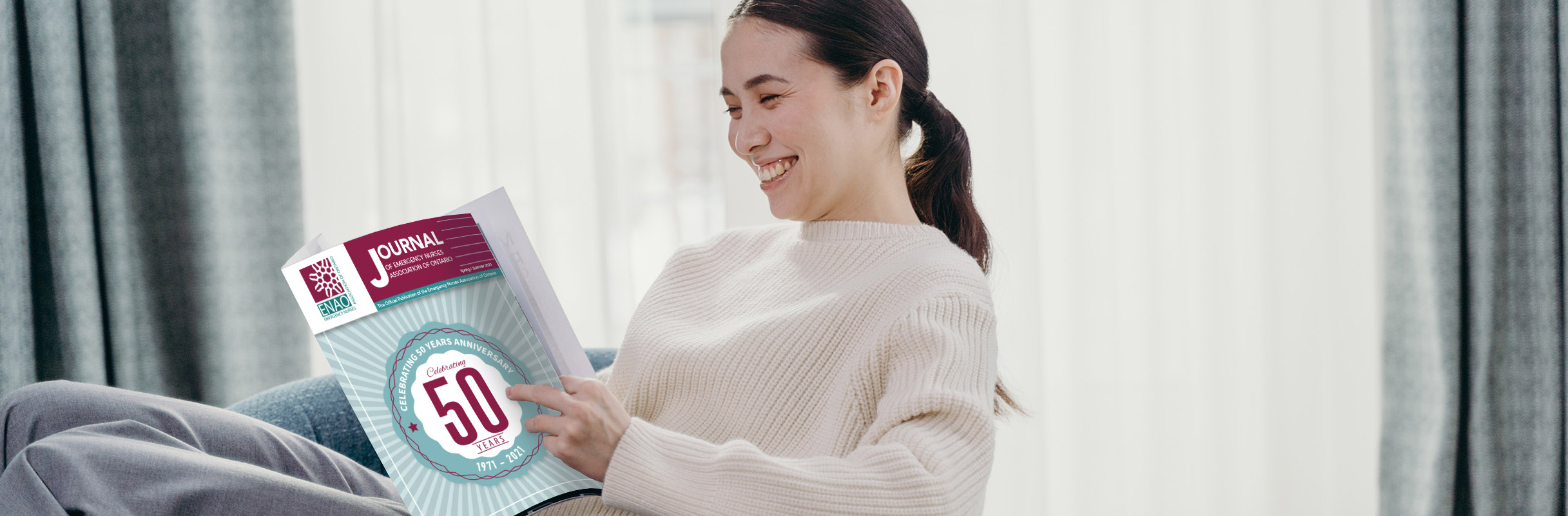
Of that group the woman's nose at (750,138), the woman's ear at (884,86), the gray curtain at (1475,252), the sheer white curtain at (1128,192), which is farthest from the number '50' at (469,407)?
the gray curtain at (1475,252)

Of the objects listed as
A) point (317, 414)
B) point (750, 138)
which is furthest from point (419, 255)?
point (317, 414)

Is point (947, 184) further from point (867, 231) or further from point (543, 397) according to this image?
point (543, 397)

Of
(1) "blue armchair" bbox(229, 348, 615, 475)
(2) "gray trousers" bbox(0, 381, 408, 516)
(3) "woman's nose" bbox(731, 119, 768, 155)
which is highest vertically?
(3) "woman's nose" bbox(731, 119, 768, 155)

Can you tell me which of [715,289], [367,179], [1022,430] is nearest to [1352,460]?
[1022,430]

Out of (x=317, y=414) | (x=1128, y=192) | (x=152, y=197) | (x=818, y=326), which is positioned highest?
(x=152, y=197)

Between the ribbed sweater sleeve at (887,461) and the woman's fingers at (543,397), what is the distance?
6cm

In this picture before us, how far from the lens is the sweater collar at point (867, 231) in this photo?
1.00 meters

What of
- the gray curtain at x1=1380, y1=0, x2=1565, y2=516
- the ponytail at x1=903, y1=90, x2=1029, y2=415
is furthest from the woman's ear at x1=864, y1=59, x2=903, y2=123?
the gray curtain at x1=1380, y1=0, x2=1565, y2=516

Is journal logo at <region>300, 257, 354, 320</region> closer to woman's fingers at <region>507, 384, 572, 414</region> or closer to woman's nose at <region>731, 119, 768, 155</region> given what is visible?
woman's fingers at <region>507, 384, 572, 414</region>

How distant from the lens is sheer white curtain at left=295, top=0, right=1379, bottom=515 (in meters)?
1.87

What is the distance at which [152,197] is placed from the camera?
201cm

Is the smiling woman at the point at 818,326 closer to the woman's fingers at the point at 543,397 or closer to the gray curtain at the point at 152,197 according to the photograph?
the woman's fingers at the point at 543,397

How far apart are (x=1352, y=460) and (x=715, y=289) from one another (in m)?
1.49

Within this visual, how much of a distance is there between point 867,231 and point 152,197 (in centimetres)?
174
